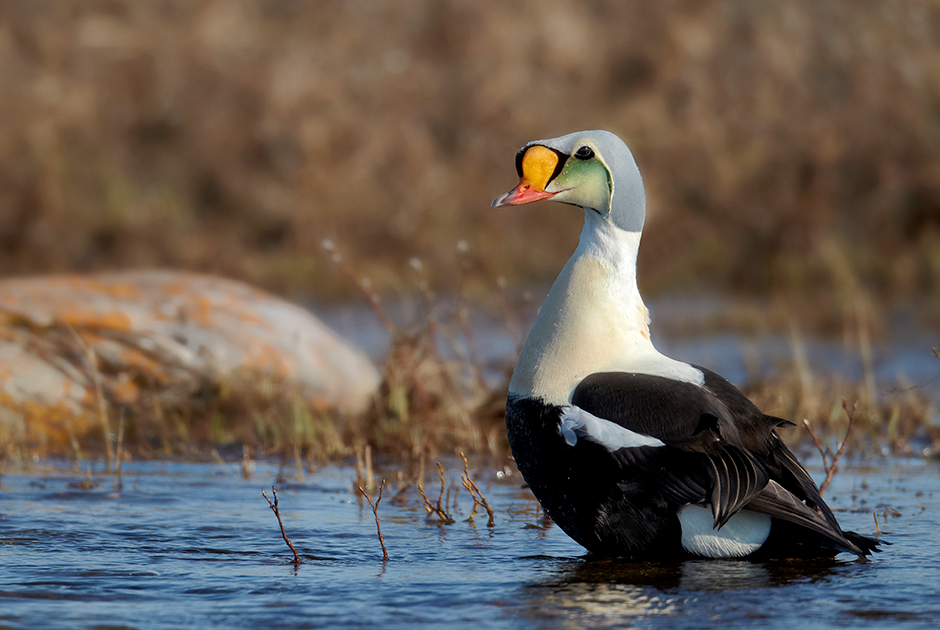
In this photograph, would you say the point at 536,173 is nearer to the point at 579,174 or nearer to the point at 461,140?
the point at 579,174

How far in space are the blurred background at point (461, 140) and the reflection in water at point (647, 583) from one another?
725 centimetres

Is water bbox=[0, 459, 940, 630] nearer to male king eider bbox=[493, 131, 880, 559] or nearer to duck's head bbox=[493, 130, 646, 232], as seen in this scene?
male king eider bbox=[493, 131, 880, 559]

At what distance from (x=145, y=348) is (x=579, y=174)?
3.85 m

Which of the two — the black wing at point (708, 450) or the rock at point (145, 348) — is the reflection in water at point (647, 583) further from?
the rock at point (145, 348)

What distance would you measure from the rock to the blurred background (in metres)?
4.48

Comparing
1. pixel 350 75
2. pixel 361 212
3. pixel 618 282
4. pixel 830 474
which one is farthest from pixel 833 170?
pixel 618 282

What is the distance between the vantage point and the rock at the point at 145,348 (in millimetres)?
6922

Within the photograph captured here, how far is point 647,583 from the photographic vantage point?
145 inches

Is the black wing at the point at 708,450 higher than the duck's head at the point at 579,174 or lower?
lower

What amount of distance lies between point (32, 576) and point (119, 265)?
9437 millimetres

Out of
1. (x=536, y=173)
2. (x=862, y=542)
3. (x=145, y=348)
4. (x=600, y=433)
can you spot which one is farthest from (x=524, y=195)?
(x=145, y=348)

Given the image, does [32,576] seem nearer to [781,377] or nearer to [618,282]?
[618,282]

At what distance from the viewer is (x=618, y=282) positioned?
4.10 meters

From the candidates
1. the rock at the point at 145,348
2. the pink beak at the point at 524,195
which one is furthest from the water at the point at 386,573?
the rock at the point at 145,348
